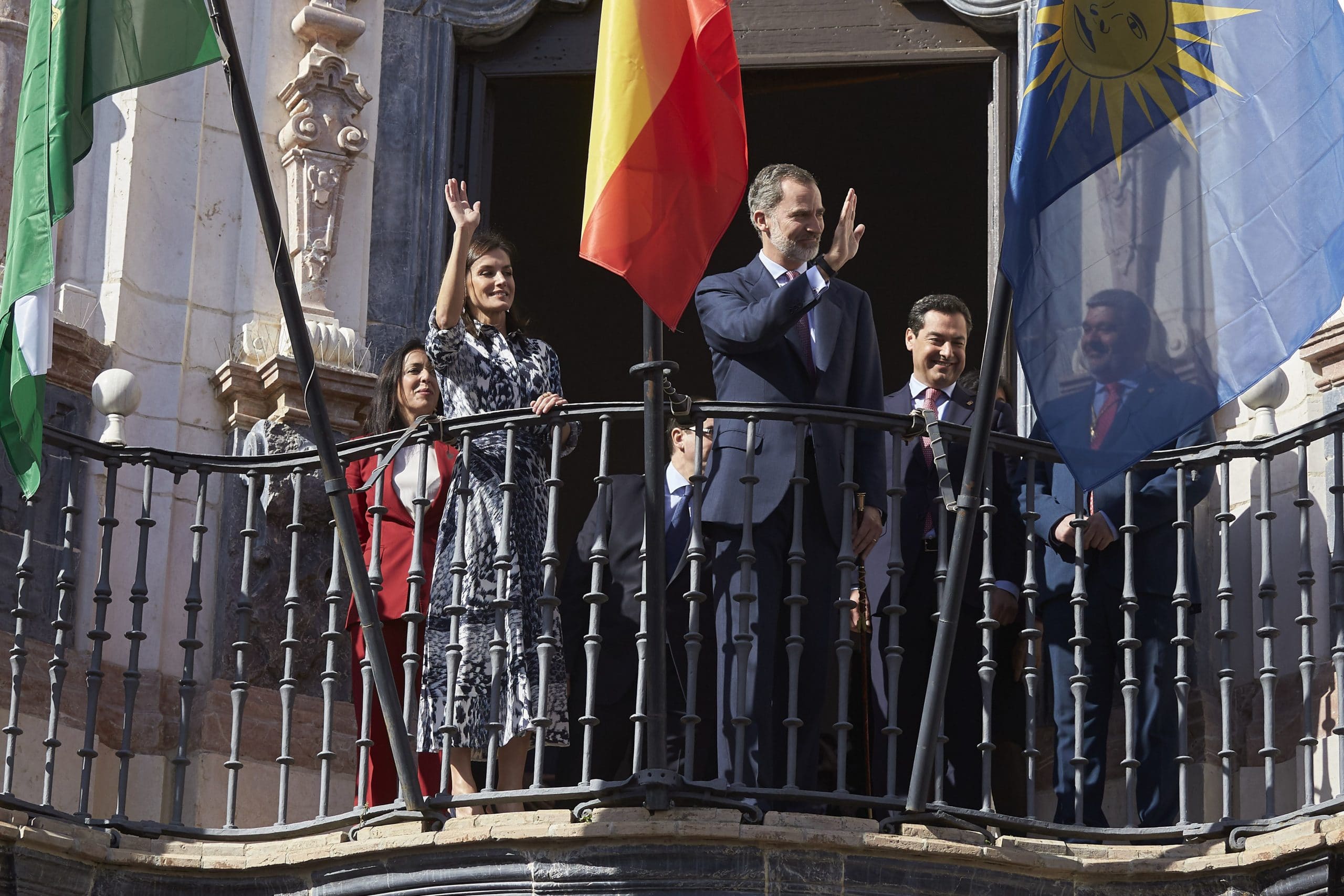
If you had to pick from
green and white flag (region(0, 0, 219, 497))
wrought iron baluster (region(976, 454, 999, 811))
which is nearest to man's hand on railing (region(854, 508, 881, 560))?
wrought iron baluster (region(976, 454, 999, 811))

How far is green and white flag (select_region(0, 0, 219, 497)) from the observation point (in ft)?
24.4

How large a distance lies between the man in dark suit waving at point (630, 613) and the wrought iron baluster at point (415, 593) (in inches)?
17.6

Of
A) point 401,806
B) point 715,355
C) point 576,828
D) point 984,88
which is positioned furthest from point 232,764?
point 984,88

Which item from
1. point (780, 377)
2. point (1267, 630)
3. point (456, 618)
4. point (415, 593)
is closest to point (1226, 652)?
point (1267, 630)

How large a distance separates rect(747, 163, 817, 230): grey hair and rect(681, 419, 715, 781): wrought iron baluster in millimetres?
701

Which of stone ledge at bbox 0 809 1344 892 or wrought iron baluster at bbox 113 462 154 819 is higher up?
wrought iron baluster at bbox 113 462 154 819

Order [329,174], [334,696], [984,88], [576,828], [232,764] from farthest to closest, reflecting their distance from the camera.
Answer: [984,88] < [329,174] < [334,696] < [232,764] < [576,828]

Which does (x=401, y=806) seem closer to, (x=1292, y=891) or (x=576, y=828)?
(x=576, y=828)

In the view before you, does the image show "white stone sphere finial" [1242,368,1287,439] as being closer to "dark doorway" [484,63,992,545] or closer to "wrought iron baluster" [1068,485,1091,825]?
"wrought iron baluster" [1068,485,1091,825]

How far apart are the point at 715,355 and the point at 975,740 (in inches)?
52.4

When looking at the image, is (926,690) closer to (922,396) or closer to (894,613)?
(894,613)

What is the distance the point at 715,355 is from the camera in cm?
774

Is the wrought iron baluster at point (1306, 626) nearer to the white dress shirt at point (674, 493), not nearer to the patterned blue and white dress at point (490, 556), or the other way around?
the white dress shirt at point (674, 493)

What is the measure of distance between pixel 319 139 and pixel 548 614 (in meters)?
2.69
